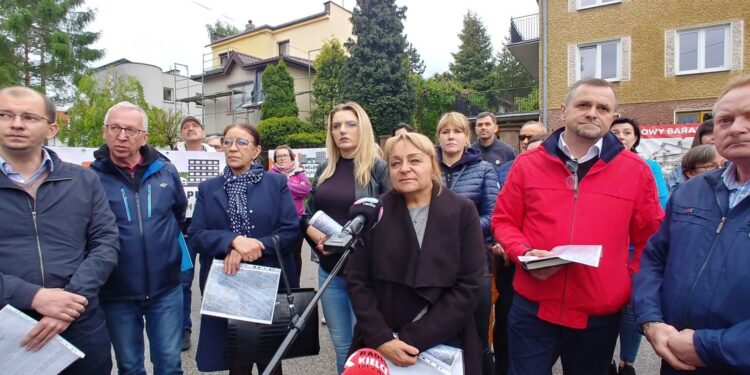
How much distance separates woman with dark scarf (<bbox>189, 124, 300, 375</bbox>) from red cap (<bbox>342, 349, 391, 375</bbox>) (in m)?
1.22

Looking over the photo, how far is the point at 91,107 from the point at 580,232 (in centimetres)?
2162

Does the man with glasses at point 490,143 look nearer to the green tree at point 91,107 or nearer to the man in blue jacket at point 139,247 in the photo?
the man in blue jacket at point 139,247

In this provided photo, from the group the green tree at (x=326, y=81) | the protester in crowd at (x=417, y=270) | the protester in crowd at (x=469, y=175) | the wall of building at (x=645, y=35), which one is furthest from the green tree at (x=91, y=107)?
the wall of building at (x=645, y=35)

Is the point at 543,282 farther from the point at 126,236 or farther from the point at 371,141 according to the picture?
the point at 126,236

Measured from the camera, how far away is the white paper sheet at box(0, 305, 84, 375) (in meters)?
2.05

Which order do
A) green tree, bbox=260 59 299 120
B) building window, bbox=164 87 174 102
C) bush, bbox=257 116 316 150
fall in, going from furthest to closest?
building window, bbox=164 87 174 102 → green tree, bbox=260 59 299 120 → bush, bbox=257 116 316 150

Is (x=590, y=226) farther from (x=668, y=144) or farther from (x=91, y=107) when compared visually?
(x=91, y=107)

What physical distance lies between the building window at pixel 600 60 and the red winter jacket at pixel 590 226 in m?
17.4

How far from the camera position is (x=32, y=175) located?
240 cm

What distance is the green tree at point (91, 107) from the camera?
58.5ft

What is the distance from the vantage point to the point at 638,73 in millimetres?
17109

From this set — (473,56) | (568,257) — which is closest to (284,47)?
(473,56)

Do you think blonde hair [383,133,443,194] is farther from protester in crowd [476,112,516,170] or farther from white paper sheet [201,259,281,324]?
protester in crowd [476,112,516,170]

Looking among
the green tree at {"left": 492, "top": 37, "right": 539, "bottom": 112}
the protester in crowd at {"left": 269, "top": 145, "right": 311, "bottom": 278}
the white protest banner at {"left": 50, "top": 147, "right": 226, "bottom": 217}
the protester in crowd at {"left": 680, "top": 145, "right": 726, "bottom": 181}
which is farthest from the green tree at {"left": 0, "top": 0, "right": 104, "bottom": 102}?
the green tree at {"left": 492, "top": 37, "right": 539, "bottom": 112}
